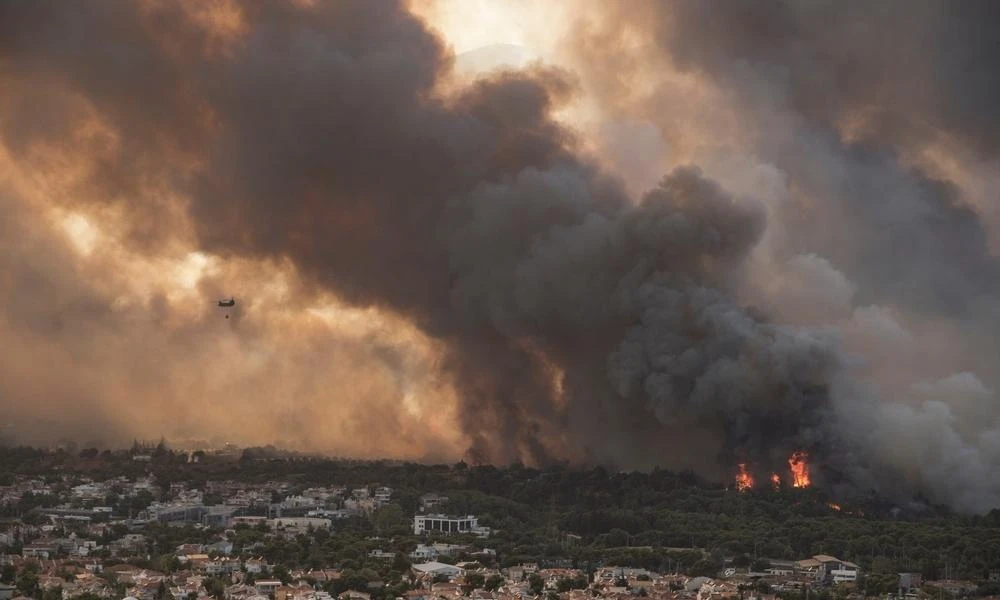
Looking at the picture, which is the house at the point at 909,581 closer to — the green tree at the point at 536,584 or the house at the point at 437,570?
the green tree at the point at 536,584

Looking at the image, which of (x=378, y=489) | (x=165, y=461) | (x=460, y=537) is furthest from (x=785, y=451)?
(x=165, y=461)

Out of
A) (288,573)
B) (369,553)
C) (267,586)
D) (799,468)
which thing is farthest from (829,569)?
(267,586)

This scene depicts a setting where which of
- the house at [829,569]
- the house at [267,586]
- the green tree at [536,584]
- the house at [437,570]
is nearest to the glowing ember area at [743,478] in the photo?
the house at [829,569]

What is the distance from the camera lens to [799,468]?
162 feet

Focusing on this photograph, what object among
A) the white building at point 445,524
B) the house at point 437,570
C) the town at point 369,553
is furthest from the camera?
the white building at point 445,524

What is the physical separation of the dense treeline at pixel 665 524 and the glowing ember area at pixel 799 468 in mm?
999

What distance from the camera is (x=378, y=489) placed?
57281 mm

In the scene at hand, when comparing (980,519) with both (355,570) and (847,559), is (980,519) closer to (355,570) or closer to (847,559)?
(847,559)

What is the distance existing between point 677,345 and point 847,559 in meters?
10.4

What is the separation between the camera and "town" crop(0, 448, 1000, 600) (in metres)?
37.8

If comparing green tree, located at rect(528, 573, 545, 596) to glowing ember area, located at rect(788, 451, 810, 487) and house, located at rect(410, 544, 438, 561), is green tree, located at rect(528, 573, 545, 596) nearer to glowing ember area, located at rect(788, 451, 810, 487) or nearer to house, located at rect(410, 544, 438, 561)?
house, located at rect(410, 544, 438, 561)

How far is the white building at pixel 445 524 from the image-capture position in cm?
4831

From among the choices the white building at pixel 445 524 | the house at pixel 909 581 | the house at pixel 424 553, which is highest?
the white building at pixel 445 524

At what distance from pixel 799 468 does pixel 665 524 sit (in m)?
5.13
